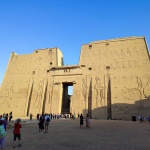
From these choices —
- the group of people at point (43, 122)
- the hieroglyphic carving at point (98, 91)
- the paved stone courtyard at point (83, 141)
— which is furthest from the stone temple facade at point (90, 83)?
the group of people at point (43, 122)

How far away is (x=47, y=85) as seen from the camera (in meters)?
27.1

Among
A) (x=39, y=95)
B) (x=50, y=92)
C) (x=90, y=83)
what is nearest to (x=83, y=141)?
(x=90, y=83)

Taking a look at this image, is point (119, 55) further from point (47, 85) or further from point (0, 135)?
point (0, 135)

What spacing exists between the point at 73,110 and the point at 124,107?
745 cm

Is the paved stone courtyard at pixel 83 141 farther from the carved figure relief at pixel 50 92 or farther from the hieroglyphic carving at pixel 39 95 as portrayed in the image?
the hieroglyphic carving at pixel 39 95

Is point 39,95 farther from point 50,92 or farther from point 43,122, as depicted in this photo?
point 43,122

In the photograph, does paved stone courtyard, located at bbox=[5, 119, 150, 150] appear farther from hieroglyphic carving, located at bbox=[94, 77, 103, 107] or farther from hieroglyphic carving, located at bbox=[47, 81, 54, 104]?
hieroglyphic carving, located at bbox=[47, 81, 54, 104]

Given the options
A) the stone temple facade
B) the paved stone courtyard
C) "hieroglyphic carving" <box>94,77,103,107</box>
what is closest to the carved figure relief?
the stone temple facade

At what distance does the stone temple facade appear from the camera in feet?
74.2

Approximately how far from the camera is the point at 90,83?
25.0m

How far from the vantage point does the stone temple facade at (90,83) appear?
74.2 ft

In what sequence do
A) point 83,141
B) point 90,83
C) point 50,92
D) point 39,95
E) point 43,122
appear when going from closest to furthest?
point 83,141 < point 43,122 < point 90,83 < point 50,92 < point 39,95

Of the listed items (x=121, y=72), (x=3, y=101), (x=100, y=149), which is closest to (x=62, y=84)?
(x=121, y=72)

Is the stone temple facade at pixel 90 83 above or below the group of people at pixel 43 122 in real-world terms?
above
